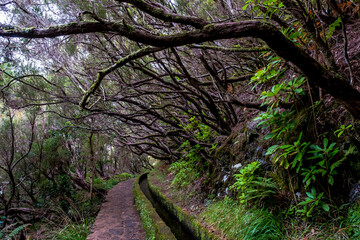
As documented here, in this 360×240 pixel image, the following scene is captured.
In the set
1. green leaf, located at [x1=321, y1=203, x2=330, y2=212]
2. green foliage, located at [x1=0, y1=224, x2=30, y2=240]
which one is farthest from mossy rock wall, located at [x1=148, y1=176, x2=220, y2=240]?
green foliage, located at [x1=0, y1=224, x2=30, y2=240]

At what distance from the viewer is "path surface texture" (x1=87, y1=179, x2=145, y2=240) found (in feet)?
17.5

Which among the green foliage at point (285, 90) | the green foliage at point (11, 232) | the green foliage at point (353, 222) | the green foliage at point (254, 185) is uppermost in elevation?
the green foliage at point (11, 232)

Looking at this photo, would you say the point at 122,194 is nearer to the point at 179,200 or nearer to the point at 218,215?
the point at 179,200

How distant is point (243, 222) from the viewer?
3.31m

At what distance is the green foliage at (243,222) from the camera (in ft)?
9.73

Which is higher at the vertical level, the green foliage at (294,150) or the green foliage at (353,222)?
the green foliage at (294,150)

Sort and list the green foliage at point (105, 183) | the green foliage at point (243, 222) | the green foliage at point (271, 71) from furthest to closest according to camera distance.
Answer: the green foliage at point (105, 183)
the green foliage at point (243, 222)
the green foliage at point (271, 71)

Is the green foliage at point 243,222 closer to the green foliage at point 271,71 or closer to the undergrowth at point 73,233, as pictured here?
the green foliage at point 271,71

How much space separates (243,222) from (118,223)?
430 cm

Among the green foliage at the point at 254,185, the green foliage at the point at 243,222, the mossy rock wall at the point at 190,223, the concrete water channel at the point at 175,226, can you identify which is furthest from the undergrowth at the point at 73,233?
the green foliage at the point at 254,185

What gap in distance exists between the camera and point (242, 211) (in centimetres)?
367

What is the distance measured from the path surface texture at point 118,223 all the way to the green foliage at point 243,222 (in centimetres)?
217

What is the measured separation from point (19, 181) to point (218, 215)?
761 cm

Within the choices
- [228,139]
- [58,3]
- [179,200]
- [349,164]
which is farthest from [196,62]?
[349,164]
